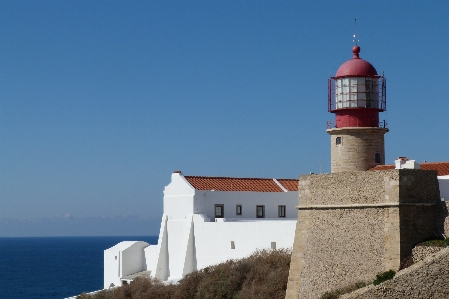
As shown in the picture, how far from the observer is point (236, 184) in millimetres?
31453

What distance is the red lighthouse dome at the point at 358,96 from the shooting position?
25703 millimetres

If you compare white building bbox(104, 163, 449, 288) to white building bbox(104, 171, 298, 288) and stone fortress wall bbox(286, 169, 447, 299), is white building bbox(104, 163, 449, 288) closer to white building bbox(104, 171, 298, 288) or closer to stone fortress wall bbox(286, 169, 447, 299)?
white building bbox(104, 171, 298, 288)

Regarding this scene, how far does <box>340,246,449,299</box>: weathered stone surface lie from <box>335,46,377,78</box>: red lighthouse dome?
30.4 feet

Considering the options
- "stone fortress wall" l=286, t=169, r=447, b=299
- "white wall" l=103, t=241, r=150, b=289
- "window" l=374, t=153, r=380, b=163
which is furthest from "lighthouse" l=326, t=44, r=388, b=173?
"white wall" l=103, t=241, r=150, b=289

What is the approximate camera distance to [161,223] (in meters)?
31.2

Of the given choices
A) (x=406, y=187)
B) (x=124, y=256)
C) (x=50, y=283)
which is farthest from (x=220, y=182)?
(x=50, y=283)

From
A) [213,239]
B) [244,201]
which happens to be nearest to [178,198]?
[244,201]

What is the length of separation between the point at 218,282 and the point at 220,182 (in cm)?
691

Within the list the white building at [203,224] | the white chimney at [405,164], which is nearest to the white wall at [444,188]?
the white chimney at [405,164]

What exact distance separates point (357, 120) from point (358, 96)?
2.69 feet

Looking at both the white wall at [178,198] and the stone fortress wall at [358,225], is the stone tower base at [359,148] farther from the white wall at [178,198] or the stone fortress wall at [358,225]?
the white wall at [178,198]

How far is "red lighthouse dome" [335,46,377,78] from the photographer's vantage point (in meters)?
25.7

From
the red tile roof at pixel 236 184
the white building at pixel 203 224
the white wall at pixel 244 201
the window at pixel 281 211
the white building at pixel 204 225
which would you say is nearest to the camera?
the white building at pixel 204 225

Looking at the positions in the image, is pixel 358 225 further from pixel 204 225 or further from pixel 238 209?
pixel 238 209
